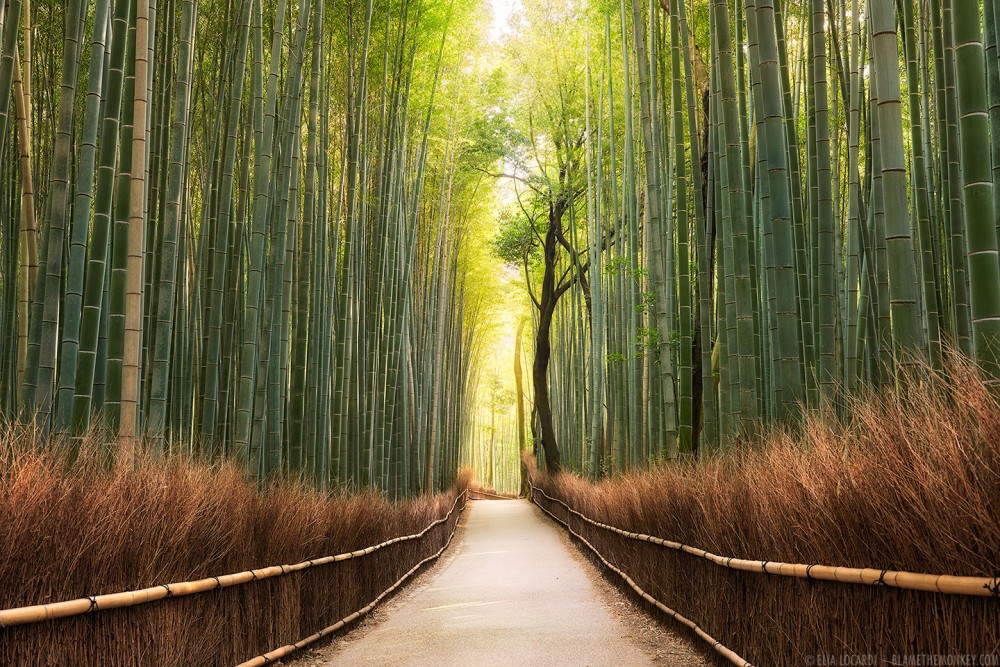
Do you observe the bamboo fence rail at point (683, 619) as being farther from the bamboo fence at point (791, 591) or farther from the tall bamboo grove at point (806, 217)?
the tall bamboo grove at point (806, 217)

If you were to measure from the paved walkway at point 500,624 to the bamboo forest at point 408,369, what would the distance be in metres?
0.04

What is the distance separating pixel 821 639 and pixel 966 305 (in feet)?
7.37

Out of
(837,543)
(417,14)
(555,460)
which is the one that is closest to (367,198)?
(417,14)

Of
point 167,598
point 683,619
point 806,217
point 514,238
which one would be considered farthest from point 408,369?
point 167,598

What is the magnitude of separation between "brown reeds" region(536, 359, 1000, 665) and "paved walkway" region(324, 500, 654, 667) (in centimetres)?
63

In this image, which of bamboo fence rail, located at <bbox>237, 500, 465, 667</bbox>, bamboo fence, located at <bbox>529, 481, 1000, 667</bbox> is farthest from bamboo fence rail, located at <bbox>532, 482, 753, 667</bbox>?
bamboo fence rail, located at <bbox>237, 500, 465, 667</bbox>

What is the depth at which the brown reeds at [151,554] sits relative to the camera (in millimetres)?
1929

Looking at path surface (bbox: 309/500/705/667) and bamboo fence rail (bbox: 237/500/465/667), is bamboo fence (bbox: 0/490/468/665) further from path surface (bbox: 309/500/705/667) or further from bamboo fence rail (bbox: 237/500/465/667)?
path surface (bbox: 309/500/705/667)

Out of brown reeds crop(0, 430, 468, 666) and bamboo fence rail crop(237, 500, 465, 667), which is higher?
brown reeds crop(0, 430, 468, 666)

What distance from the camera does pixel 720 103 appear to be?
4.61 meters

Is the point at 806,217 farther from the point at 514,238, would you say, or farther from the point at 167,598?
the point at 514,238

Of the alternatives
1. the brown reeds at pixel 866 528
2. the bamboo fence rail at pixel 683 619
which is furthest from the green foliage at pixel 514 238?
the brown reeds at pixel 866 528

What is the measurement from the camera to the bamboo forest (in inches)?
81.7

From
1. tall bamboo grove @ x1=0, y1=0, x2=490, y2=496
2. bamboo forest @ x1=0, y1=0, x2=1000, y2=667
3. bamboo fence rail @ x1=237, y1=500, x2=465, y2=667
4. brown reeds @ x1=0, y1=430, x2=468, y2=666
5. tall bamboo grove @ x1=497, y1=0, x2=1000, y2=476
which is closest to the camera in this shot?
brown reeds @ x1=0, y1=430, x2=468, y2=666
